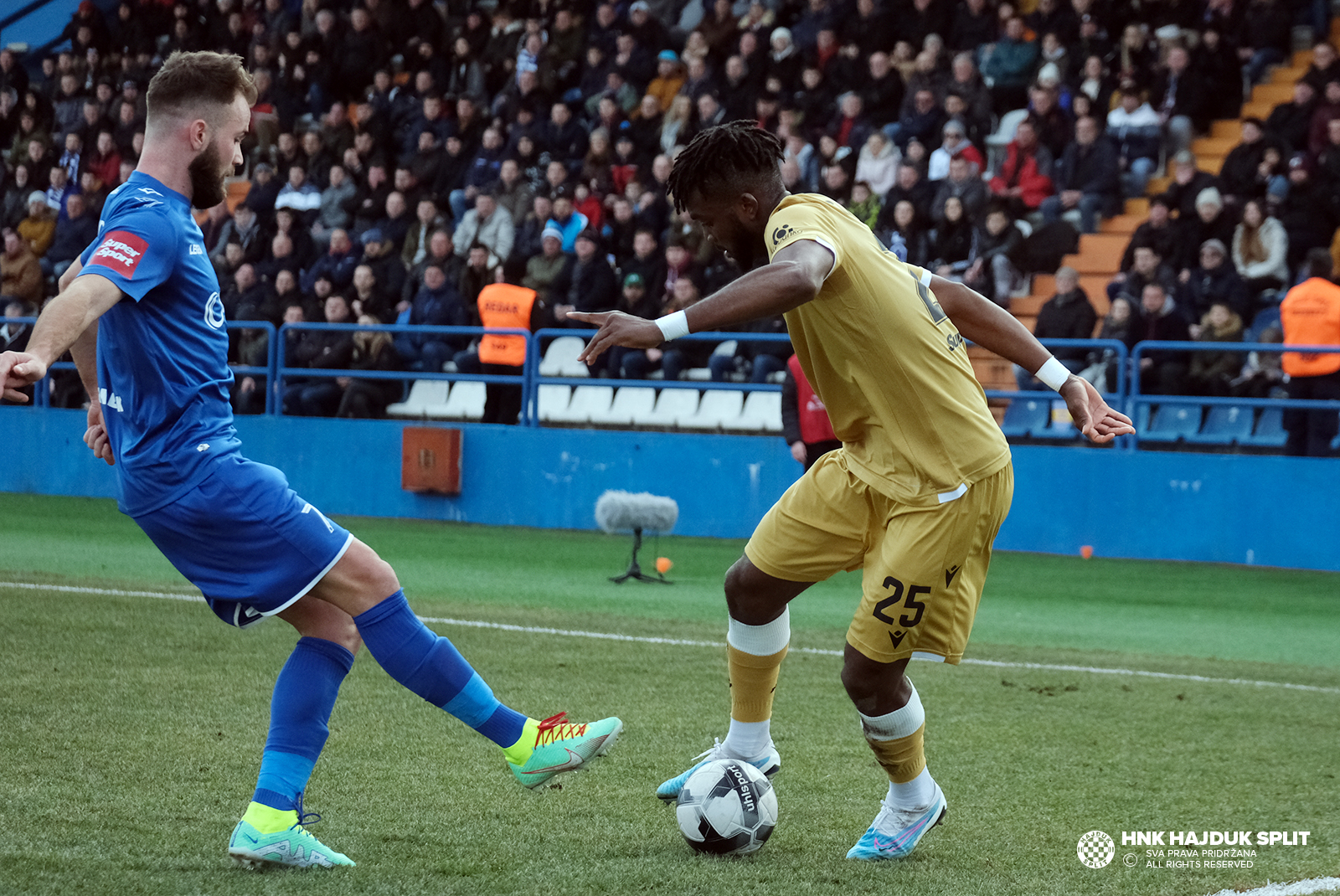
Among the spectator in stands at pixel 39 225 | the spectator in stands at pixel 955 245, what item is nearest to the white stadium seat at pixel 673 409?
the spectator in stands at pixel 955 245

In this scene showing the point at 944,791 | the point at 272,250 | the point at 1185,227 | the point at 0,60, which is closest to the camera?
the point at 944,791

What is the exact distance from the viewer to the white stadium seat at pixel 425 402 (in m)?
15.9

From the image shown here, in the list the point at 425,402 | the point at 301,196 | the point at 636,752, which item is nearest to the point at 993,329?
the point at 636,752

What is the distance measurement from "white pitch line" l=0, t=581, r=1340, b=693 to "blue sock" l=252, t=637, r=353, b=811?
4050mm

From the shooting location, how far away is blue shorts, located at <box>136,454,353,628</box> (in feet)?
12.1

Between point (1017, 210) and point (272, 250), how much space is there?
330 inches

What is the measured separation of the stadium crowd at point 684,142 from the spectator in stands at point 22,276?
0.04m

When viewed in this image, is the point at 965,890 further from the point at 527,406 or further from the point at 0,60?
the point at 0,60

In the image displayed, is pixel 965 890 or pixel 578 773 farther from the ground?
pixel 965 890

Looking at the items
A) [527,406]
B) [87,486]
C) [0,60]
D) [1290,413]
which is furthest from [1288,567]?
[0,60]

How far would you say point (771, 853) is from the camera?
4188 mm

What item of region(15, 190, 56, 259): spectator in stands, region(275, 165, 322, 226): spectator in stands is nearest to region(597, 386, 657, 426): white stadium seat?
region(275, 165, 322, 226): spectator in stands

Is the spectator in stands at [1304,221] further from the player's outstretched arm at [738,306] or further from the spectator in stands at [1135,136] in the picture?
the player's outstretched arm at [738,306]

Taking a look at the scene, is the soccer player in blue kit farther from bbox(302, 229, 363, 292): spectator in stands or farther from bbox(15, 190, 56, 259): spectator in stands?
bbox(15, 190, 56, 259): spectator in stands
